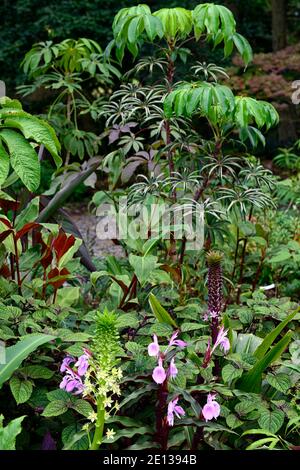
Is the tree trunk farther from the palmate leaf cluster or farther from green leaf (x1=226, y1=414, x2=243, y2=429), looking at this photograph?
green leaf (x1=226, y1=414, x2=243, y2=429)

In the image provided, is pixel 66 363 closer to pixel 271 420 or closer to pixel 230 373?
pixel 230 373

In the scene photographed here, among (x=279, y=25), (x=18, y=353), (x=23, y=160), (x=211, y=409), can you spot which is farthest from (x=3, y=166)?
(x=279, y=25)

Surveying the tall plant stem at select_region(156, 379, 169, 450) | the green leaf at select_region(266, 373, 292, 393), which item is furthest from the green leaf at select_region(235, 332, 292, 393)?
the tall plant stem at select_region(156, 379, 169, 450)

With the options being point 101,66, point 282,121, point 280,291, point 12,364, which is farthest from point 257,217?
point 282,121

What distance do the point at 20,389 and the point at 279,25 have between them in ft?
24.0

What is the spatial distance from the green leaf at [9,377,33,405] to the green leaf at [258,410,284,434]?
2.07 feet

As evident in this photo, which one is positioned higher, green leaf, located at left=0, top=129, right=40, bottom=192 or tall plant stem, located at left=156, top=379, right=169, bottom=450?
green leaf, located at left=0, top=129, right=40, bottom=192

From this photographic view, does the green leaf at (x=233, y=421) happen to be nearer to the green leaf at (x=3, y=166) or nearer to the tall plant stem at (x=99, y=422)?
the tall plant stem at (x=99, y=422)

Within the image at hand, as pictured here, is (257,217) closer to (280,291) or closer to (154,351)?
(280,291)

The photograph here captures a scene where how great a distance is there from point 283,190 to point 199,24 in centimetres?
159

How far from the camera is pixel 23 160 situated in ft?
5.99

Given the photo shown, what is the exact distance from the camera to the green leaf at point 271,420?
1823mm

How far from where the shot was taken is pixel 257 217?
13.0ft

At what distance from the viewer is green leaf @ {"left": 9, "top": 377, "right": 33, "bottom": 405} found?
1819 millimetres
